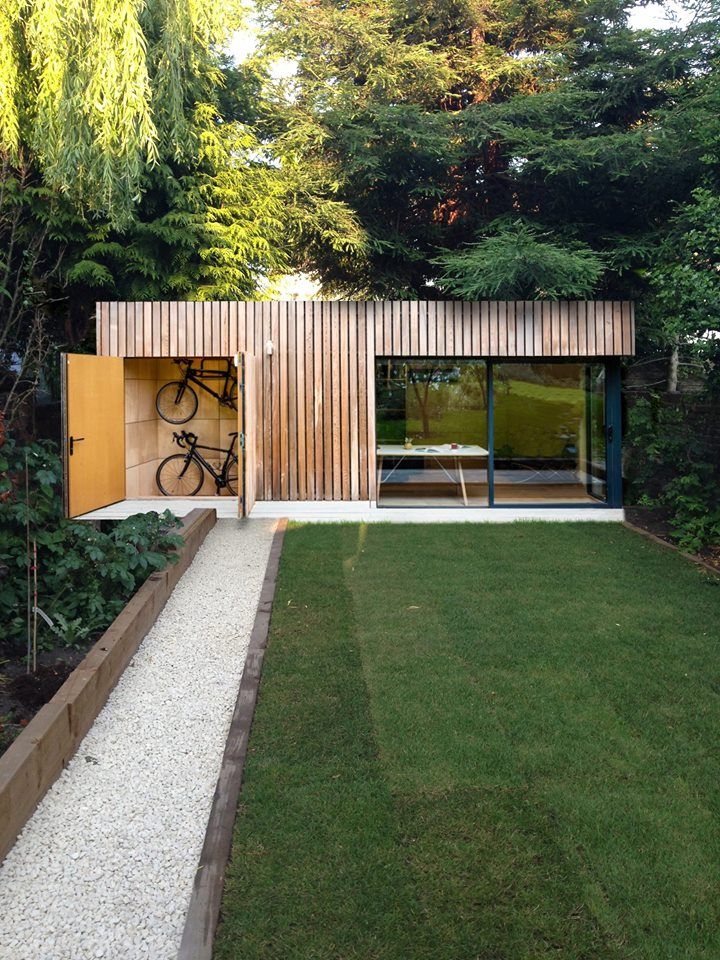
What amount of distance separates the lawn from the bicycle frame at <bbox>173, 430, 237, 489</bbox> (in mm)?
5614

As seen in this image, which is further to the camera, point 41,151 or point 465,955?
point 41,151

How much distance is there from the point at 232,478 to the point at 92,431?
289cm

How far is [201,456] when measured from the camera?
12180 millimetres

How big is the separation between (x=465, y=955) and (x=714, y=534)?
6946mm

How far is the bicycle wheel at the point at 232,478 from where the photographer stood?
11.9m

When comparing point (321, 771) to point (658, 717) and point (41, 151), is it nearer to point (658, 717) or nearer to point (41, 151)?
point (658, 717)

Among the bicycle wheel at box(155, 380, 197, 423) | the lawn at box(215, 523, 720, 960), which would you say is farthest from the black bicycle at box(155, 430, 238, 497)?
the lawn at box(215, 523, 720, 960)

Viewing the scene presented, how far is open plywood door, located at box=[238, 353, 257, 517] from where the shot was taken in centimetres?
927

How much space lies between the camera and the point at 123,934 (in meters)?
2.45

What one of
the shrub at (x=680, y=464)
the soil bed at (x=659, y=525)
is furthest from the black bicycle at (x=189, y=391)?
the soil bed at (x=659, y=525)

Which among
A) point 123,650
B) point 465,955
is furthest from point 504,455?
point 465,955

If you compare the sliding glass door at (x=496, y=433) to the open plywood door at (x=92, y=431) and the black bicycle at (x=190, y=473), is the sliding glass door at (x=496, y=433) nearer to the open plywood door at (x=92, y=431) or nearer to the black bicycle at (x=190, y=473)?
the black bicycle at (x=190, y=473)

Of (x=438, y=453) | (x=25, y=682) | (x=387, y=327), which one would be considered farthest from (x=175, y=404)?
(x=25, y=682)

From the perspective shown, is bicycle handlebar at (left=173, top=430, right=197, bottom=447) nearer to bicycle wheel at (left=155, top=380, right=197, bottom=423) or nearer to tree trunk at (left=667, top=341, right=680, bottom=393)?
bicycle wheel at (left=155, top=380, right=197, bottom=423)
